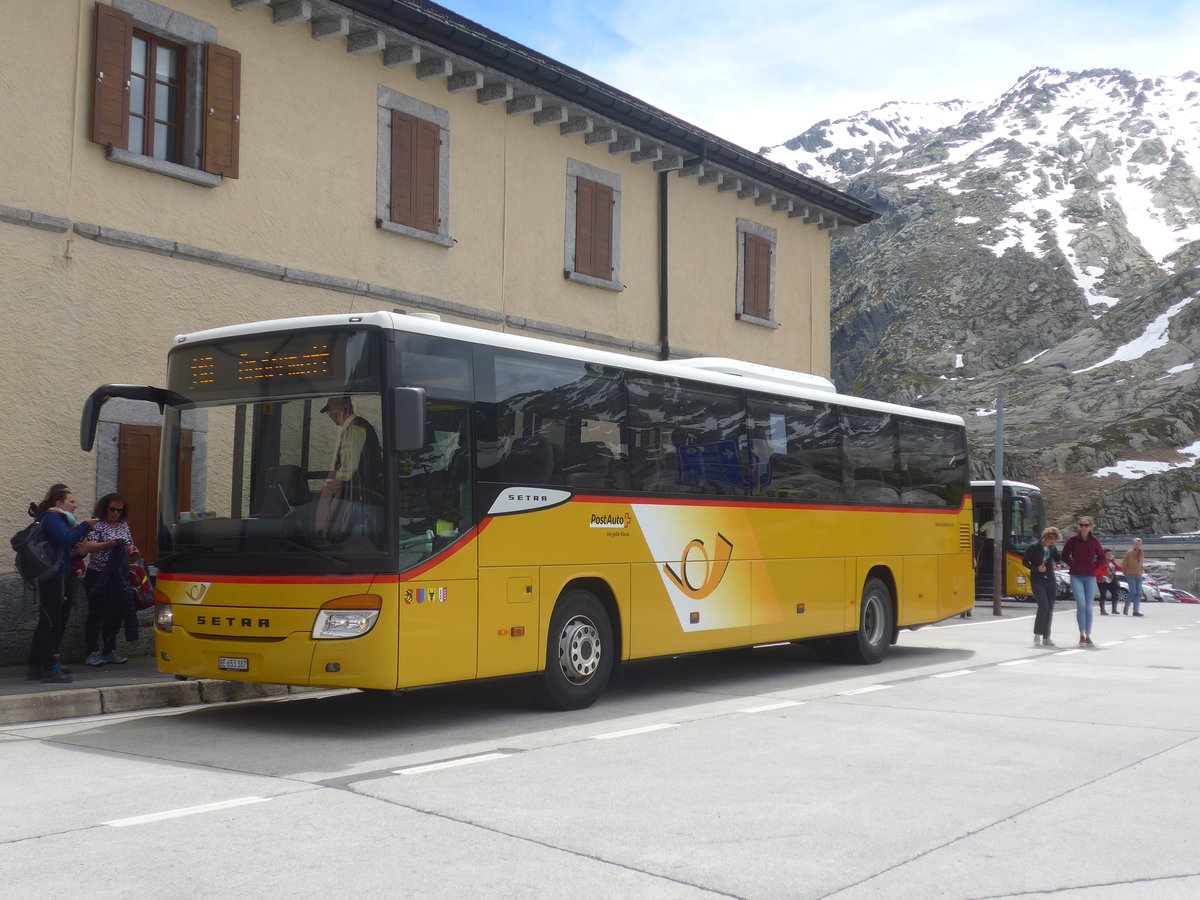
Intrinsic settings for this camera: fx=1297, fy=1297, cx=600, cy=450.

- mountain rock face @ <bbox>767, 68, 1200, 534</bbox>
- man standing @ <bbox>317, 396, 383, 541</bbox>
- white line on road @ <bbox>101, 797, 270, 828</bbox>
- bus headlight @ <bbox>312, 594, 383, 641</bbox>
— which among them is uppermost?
mountain rock face @ <bbox>767, 68, 1200, 534</bbox>

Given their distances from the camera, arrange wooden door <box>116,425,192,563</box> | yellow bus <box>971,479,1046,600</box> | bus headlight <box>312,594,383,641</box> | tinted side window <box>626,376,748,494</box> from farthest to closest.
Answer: yellow bus <box>971,479,1046,600</box> < wooden door <box>116,425,192,563</box> < tinted side window <box>626,376,748,494</box> < bus headlight <box>312,594,383,641</box>

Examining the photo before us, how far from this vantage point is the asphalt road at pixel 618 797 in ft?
16.3

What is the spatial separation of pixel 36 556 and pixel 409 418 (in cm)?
393

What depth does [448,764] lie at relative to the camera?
24.5ft

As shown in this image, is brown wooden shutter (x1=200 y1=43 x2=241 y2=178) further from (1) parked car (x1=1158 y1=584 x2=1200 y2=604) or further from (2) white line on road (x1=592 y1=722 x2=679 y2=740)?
(1) parked car (x1=1158 y1=584 x2=1200 y2=604)

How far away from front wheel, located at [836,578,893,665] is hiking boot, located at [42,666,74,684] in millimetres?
7867

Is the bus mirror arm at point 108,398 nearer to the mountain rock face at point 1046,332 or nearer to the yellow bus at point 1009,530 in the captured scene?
the yellow bus at point 1009,530

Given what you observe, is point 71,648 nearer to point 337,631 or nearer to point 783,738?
point 337,631

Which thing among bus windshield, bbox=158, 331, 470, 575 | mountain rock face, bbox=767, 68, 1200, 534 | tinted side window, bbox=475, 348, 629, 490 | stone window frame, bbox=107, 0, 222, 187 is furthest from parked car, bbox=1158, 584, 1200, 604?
bus windshield, bbox=158, 331, 470, 575

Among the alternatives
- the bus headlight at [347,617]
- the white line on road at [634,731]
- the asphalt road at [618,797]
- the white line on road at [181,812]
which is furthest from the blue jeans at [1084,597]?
the white line on road at [181,812]

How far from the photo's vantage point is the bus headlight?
834cm

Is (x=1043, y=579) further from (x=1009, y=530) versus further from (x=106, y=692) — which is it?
(x=1009, y=530)

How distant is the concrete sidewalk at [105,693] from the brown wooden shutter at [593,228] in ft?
30.1

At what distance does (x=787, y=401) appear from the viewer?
12.9 metres
